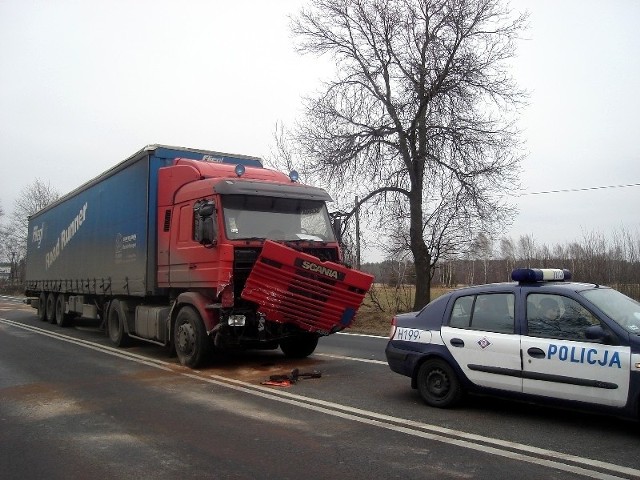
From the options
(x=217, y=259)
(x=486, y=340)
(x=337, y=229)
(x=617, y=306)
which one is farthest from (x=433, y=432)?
(x=337, y=229)

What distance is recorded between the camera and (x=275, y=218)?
31.8ft

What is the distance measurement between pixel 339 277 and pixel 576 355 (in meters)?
4.24

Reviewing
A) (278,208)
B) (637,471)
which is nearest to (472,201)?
(278,208)

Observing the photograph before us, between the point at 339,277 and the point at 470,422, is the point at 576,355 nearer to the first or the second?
the point at 470,422

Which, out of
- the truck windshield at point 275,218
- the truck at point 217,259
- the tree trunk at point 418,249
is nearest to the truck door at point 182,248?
the truck at point 217,259

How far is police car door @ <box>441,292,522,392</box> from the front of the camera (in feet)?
20.0

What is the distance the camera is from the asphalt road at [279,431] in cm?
482

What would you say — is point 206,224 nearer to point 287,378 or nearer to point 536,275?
point 287,378

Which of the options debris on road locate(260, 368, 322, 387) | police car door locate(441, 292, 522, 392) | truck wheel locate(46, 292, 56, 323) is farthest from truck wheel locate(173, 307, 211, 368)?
truck wheel locate(46, 292, 56, 323)

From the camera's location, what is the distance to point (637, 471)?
460cm

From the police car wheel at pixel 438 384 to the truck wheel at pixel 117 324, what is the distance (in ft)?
25.2

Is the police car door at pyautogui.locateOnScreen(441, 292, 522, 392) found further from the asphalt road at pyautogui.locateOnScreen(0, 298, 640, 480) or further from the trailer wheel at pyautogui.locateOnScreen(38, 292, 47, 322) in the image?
the trailer wheel at pyautogui.locateOnScreen(38, 292, 47, 322)

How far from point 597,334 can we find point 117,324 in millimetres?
10410

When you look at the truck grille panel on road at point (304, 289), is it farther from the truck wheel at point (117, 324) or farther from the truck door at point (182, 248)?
the truck wheel at point (117, 324)
